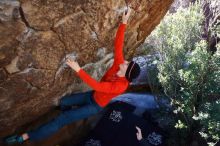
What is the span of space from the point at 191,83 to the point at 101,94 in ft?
10.7

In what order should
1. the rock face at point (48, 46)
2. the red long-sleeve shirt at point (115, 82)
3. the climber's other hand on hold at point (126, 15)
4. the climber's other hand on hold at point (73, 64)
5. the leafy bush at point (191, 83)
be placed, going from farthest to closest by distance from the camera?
the leafy bush at point (191, 83) < the climber's other hand on hold at point (126, 15) < the red long-sleeve shirt at point (115, 82) < the climber's other hand on hold at point (73, 64) < the rock face at point (48, 46)

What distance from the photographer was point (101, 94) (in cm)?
523

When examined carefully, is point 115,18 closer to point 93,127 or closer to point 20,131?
point 20,131

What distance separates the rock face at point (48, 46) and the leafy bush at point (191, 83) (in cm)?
226

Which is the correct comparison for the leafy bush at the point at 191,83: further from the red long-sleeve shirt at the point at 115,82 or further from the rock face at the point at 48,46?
the red long-sleeve shirt at the point at 115,82

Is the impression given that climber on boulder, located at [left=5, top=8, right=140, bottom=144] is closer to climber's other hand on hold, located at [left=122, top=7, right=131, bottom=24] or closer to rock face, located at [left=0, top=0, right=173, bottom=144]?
climber's other hand on hold, located at [left=122, top=7, right=131, bottom=24]

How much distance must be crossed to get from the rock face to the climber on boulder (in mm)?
211

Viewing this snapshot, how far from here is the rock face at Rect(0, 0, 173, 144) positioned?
14.1ft

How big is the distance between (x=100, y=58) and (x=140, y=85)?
404 cm

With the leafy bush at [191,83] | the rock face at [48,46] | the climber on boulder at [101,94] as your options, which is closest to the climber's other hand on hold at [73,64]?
the climber on boulder at [101,94]

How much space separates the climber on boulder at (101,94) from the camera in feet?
16.4

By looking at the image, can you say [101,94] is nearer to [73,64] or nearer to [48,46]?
[73,64]

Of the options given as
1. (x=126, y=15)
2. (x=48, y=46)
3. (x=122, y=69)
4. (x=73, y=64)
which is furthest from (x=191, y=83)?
(x=48, y=46)

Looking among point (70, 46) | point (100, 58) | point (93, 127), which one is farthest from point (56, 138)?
point (70, 46)
